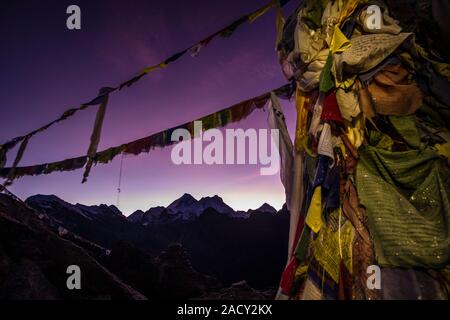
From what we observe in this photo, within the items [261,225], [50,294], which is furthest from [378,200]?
[261,225]

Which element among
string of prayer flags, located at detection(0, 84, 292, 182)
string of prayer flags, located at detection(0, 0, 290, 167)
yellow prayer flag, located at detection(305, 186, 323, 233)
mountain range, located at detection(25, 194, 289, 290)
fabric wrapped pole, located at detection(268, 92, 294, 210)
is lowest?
mountain range, located at detection(25, 194, 289, 290)

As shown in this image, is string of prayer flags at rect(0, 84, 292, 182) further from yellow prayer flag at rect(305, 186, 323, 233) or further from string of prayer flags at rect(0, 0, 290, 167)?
yellow prayer flag at rect(305, 186, 323, 233)

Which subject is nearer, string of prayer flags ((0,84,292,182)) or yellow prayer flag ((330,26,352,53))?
yellow prayer flag ((330,26,352,53))

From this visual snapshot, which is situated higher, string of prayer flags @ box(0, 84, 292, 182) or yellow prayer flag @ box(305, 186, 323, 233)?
string of prayer flags @ box(0, 84, 292, 182)

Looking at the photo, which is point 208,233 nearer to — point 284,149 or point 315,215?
point 284,149

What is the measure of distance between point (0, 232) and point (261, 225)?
27.7 metres

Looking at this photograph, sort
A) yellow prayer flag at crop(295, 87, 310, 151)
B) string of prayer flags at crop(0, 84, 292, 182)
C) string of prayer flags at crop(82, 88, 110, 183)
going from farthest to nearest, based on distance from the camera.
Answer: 1. string of prayer flags at crop(82, 88, 110, 183)
2. string of prayer flags at crop(0, 84, 292, 182)
3. yellow prayer flag at crop(295, 87, 310, 151)

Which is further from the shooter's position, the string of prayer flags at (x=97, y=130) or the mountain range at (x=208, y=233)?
the mountain range at (x=208, y=233)

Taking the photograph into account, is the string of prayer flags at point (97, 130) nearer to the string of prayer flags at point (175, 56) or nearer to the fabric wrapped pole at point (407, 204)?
the string of prayer flags at point (175, 56)

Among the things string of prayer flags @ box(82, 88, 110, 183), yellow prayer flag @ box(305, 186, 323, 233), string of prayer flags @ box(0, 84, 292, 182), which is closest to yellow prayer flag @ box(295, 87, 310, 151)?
string of prayer flags @ box(0, 84, 292, 182)

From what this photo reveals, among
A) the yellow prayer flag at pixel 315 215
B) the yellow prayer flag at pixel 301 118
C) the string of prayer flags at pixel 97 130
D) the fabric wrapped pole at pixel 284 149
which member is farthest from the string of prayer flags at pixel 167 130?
the yellow prayer flag at pixel 315 215

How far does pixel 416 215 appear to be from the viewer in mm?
3068

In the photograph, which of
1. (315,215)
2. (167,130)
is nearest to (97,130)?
(167,130)
